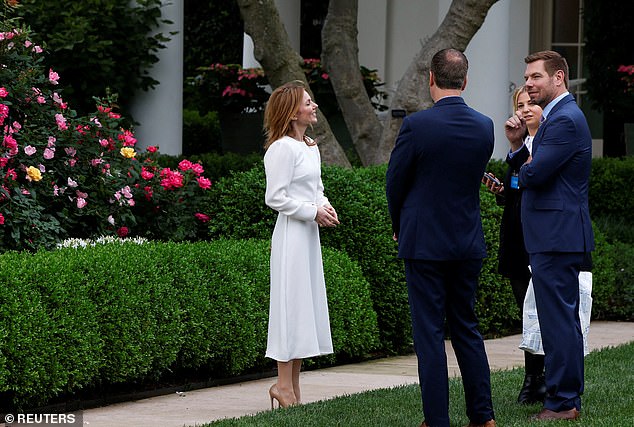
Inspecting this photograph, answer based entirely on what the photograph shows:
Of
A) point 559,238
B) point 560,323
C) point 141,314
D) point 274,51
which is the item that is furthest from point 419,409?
point 274,51

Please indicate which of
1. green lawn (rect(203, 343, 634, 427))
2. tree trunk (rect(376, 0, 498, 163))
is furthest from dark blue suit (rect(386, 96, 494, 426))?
tree trunk (rect(376, 0, 498, 163))

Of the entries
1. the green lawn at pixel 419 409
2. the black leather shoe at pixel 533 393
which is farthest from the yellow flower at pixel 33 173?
the black leather shoe at pixel 533 393

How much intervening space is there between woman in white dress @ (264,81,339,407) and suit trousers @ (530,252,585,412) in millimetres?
1297

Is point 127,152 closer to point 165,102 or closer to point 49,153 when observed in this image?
point 49,153

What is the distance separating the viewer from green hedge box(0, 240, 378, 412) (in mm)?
6184

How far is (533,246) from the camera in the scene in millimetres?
5793

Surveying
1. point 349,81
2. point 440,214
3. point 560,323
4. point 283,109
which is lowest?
point 560,323

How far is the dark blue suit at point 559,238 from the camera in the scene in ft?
18.8

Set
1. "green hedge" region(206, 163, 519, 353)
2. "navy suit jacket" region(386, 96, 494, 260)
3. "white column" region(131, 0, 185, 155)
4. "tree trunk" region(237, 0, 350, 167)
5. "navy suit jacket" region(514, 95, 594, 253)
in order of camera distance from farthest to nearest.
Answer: "white column" region(131, 0, 185, 155) → "tree trunk" region(237, 0, 350, 167) → "green hedge" region(206, 163, 519, 353) → "navy suit jacket" region(514, 95, 594, 253) → "navy suit jacket" region(386, 96, 494, 260)

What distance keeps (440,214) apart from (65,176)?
3.98 m

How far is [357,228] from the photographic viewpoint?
8.89 meters

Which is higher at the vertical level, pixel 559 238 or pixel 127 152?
pixel 127 152

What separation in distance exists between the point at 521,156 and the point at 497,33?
6.97 metres

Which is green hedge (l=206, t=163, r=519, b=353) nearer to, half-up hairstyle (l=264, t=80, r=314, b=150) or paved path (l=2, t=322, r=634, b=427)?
paved path (l=2, t=322, r=634, b=427)
